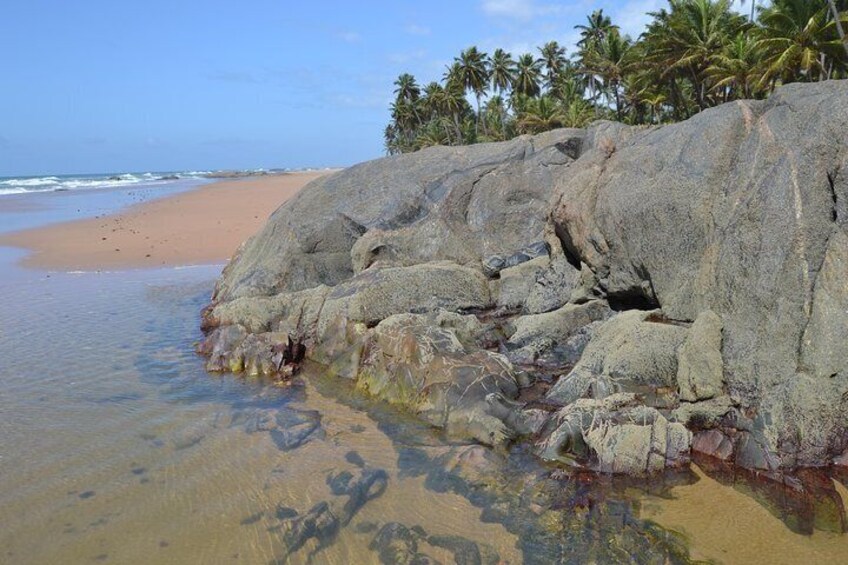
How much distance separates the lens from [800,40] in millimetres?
28125

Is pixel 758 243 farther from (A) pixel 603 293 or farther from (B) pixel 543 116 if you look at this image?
(B) pixel 543 116

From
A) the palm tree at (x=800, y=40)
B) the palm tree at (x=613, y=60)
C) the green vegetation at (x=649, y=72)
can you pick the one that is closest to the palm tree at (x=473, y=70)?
the green vegetation at (x=649, y=72)

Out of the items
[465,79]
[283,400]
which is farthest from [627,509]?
[465,79]

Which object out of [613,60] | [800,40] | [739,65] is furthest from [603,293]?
[613,60]

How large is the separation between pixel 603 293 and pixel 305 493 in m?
8.21

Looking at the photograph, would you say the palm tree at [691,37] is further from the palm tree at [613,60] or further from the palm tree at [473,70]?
the palm tree at [473,70]

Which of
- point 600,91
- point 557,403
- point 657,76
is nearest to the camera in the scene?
point 557,403

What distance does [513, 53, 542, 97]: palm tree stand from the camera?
69.1 metres

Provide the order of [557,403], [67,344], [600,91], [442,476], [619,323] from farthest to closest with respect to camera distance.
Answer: [600,91], [67,344], [619,323], [557,403], [442,476]

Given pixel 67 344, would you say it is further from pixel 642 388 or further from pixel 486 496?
pixel 642 388

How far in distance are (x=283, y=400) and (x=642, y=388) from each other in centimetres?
661

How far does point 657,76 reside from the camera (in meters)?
39.3

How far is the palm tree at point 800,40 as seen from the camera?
90.2ft

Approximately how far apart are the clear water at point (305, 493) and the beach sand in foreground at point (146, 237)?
51.0ft
